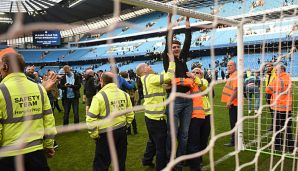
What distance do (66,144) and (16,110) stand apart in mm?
3751

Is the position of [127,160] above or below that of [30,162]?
below

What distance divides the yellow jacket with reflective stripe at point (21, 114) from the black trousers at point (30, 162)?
0.14ft

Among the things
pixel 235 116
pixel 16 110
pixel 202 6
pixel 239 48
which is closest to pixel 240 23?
pixel 239 48

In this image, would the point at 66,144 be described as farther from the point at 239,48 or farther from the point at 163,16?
the point at 163,16

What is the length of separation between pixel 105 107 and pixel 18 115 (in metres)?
1.00

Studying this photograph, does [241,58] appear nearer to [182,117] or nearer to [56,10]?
[182,117]

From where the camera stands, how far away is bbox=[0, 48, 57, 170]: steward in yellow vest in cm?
224

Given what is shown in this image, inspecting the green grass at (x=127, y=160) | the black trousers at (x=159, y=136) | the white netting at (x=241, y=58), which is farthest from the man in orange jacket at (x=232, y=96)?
the black trousers at (x=159, y=136)

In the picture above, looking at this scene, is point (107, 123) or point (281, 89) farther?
point (281, 89)

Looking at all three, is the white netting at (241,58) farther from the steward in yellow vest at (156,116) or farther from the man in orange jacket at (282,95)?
the steward in yellow vest at (156,116)

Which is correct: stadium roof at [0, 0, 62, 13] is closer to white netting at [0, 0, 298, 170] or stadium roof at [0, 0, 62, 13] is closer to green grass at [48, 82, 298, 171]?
white netting at [0, 0, 298, 170]

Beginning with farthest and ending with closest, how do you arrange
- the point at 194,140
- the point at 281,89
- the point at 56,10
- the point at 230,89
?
1. the point at 56,10
2. the point at 230,89
3. the point at 281,89
4. the point at 194,140

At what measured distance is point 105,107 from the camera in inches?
123

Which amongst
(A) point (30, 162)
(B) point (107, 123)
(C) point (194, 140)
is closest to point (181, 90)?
(C) point (194, 140)
